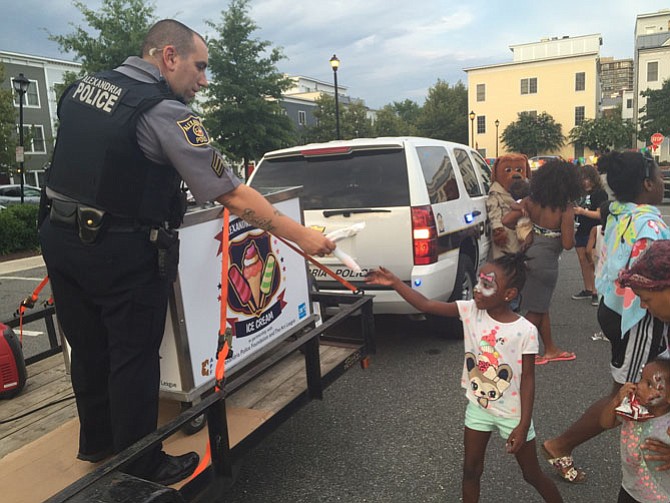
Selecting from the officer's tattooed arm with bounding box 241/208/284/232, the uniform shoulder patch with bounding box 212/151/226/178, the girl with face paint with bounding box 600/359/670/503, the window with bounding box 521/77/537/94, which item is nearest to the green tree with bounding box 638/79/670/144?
the window with bounding box 521/77/537/94

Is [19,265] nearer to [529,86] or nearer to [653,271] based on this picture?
[653,271]

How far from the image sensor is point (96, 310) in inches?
90.0

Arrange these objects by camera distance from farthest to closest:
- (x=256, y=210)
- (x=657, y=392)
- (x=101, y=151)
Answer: (x=256, y=210) → (x=101, y=151) → (x=657, y=392)

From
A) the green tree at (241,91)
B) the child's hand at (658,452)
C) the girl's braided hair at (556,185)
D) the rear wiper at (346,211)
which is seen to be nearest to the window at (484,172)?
the girl's braided hair at (556,185)

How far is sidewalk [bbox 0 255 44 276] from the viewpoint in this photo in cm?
1110

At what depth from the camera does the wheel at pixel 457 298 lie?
17.0 ft

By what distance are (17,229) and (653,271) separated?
14048mm

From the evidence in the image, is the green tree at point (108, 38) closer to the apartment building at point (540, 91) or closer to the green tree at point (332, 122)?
the green tree at point (332, 122)

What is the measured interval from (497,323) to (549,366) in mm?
2621

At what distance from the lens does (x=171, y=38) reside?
225cm

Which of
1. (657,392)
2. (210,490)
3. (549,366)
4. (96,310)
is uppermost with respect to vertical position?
(96,310)

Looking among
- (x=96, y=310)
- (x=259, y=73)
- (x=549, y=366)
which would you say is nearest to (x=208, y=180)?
(x=96, y=310)

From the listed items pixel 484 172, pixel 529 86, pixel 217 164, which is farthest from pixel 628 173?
pixel 529 86

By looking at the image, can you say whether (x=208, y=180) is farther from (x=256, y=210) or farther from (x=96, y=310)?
(x=96, y=310)
